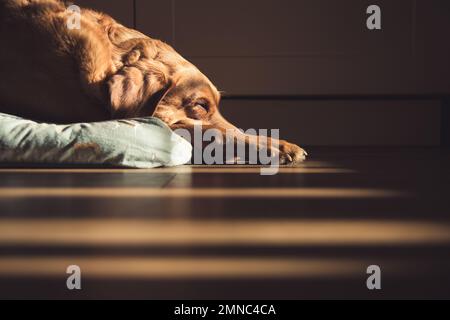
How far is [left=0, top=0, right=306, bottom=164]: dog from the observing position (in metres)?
2.28

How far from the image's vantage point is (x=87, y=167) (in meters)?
2.05

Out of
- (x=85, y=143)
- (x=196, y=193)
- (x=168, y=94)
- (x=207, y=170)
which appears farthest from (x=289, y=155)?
(x=196, y=193)

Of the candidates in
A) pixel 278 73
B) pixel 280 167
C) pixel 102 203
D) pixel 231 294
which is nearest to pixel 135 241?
pixel 231 294

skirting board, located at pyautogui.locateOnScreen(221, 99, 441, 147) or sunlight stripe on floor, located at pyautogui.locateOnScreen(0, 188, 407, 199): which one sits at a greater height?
skirting board, located at pyautogui.locateOnScreen(221, 99, 441, 147)

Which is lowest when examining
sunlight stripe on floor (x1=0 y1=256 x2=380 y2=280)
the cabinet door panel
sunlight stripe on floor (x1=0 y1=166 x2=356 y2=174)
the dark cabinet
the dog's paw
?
sunlight stripe on floor (x1=0 y1=256 x2=380 y2=280)

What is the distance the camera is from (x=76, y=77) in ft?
7.57

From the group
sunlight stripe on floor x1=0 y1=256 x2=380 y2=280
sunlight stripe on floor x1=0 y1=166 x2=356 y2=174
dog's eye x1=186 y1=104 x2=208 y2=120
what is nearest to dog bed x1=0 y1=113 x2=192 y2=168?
sunlight stripe on floor x1=0 y1=166 x2=356 y2=174

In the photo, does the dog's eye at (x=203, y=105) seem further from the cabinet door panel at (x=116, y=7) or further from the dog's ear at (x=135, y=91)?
the cabinet door panel at (x=116, y=7)

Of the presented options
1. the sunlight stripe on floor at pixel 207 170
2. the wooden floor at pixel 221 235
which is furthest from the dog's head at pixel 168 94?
the wooden floor at pixel 221 235

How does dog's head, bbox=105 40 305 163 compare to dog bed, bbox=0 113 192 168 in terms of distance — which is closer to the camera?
dog bed, bbox=0 113 192 168

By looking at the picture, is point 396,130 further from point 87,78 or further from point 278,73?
point 87,78

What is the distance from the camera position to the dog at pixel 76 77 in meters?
2.28

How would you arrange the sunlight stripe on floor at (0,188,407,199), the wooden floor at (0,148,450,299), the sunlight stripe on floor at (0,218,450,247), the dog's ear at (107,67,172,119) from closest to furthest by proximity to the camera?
the wooden floor at (0,148,450,299)
the sunlight stripe on floor at (0,218,450,247)
the sunlight stripe on floor at (0,188,407,199)
the dog's ear at (107,67,172,119)

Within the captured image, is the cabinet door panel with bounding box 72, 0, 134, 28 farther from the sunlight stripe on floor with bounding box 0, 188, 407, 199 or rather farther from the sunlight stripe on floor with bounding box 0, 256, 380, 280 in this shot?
the sunlight stripe on floor with bounding box 0, 256, 380, 280
